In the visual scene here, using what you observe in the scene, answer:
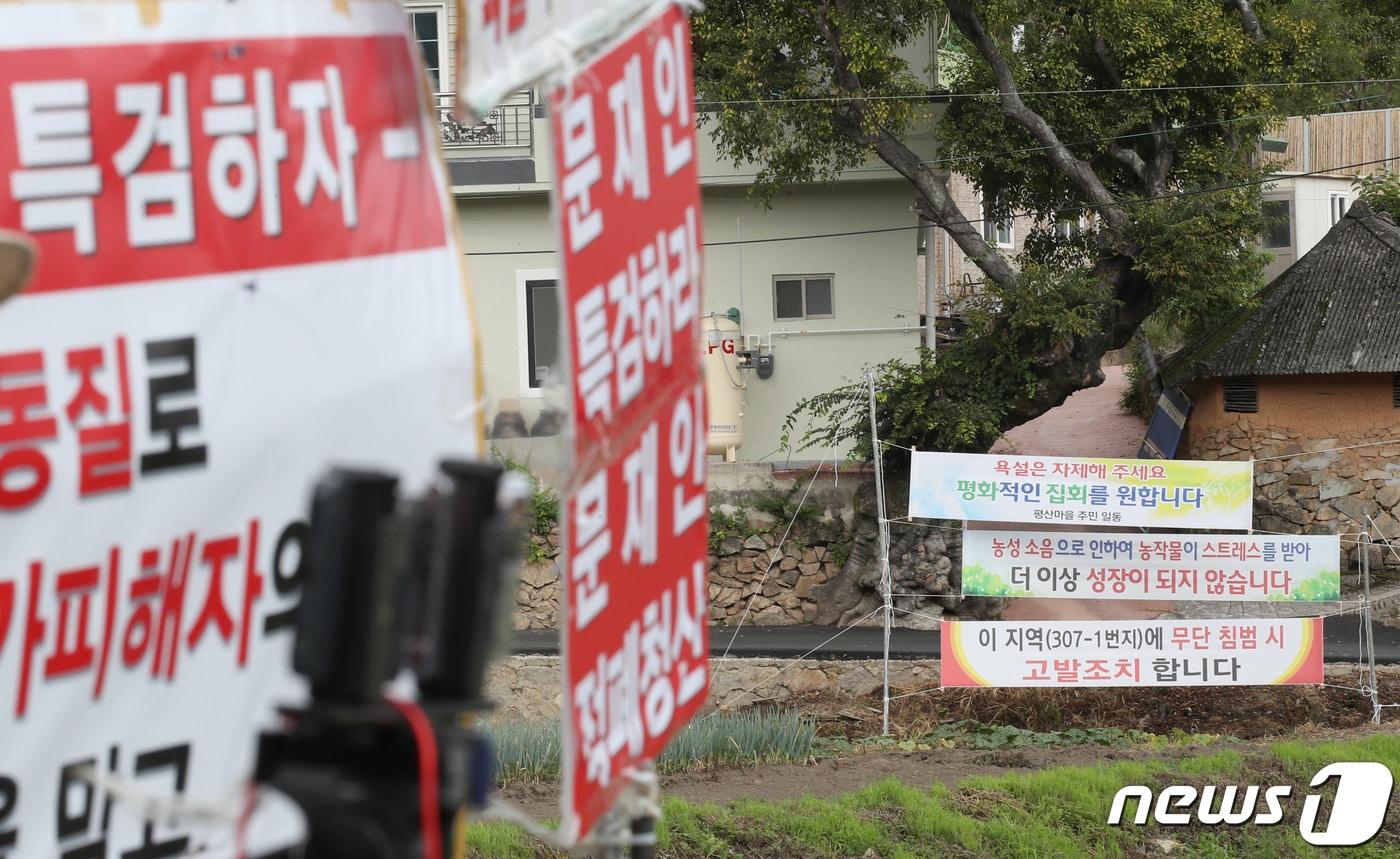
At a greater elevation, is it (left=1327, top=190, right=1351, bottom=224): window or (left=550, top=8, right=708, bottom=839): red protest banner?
(left=1327, top=190, right=1351, bottom=224): window

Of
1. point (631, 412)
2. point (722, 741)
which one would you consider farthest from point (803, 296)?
point (631, 412)

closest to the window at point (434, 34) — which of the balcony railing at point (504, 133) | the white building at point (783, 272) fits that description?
the balcony railing at point (504, 133)

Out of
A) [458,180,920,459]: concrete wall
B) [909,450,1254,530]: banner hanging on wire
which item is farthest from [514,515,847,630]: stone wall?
[909,450,1254,530]: banner hanging on wire

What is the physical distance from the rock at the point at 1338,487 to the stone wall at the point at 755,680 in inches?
256

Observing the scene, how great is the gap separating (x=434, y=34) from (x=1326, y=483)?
1201 cm

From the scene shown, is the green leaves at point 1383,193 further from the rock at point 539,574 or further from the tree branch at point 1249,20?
the rock at point 539,574

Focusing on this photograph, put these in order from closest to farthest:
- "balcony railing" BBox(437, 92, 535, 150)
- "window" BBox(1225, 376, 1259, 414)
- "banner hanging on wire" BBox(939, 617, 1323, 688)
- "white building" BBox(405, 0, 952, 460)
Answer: "banner hanging on wire" BBox(939, 617, 1323, 688) < "balcony railing" BBox(437, 92, 535, 150) < "window" BBox(1225, 376, 1259, 414) < "white building" BBox(405, 0, 952, 460)

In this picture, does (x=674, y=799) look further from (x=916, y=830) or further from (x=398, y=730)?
(x=398, y=730)

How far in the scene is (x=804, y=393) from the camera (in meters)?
18.6

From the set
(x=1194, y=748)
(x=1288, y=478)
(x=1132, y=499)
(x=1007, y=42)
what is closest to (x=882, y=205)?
(x=1007, y=42)

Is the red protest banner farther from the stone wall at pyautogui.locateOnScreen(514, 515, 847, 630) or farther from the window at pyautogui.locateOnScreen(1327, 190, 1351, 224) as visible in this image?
the window at pyautogui.locateOnScreen(1327, 190, 1351, 224)

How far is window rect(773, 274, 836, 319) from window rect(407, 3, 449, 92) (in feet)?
16.2

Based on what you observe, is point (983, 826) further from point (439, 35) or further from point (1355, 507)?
point (439, 35)

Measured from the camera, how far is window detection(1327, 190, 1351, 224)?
27.0 metres
